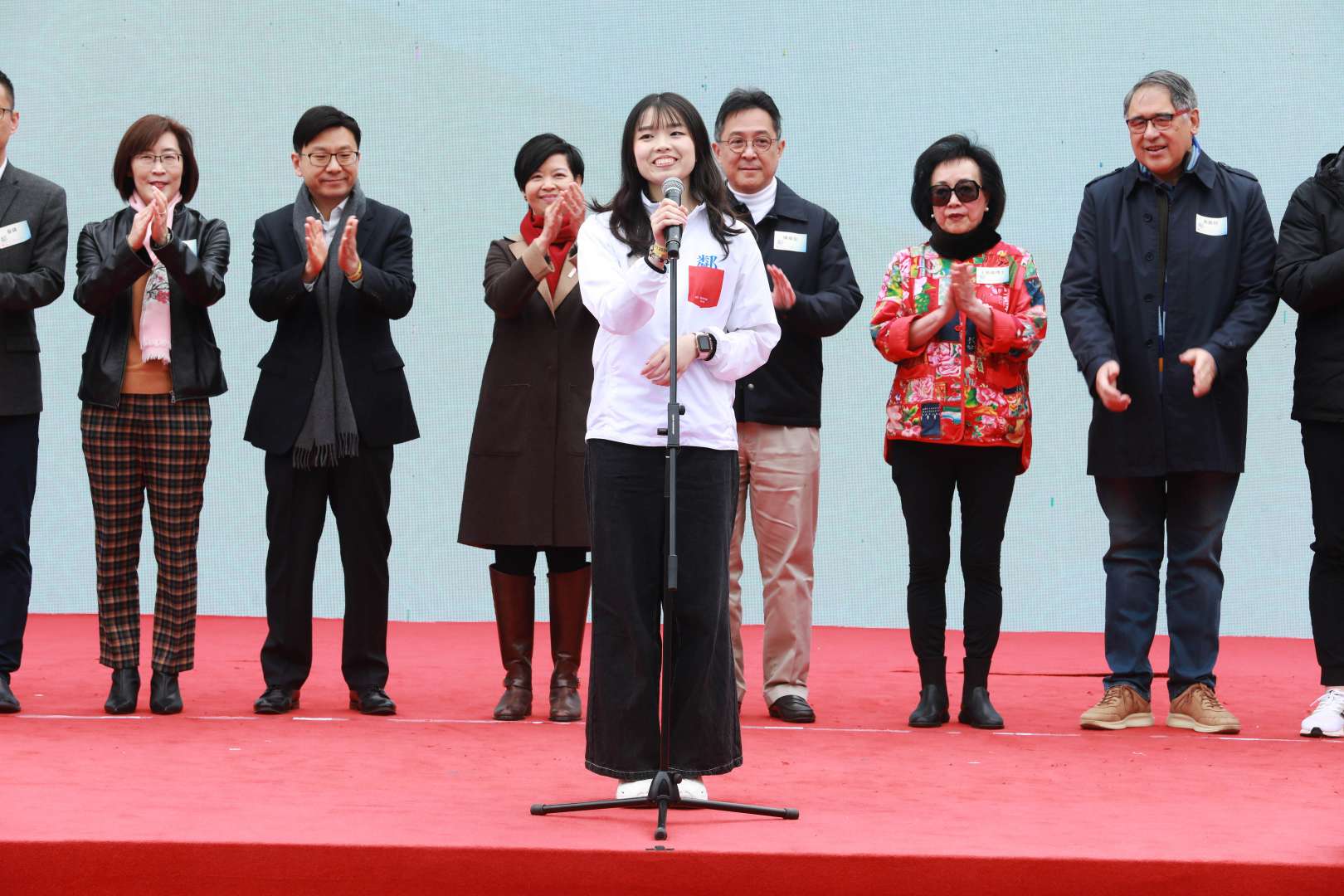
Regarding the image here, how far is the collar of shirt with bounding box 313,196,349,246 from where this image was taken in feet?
12.2

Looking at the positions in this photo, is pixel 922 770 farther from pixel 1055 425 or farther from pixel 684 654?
pixel 1055 425

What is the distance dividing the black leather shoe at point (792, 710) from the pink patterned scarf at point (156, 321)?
1.68 m

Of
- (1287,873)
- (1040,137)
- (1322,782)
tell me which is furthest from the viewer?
(1040,137)

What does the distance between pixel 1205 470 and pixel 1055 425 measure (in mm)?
1987

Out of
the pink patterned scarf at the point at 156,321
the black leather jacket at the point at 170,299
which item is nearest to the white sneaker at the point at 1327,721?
the black leather jacket at the point at 170,299

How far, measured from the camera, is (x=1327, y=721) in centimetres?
338

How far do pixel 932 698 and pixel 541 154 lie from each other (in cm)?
160

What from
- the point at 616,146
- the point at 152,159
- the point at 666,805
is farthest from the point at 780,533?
the point at 616,146

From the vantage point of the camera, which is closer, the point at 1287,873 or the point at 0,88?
the point at 1287,873

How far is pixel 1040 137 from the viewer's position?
5.41 meters

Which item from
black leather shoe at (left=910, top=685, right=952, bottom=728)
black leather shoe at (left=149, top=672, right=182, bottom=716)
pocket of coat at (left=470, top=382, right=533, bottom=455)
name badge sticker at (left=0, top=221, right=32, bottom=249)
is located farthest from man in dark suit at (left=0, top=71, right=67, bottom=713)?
black leather shoe at (left=910, top=685, right=952, bottom=728)

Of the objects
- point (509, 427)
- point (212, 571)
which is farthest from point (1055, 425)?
point (212, 571)

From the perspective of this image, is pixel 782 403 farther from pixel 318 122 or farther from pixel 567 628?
pixel 318 122

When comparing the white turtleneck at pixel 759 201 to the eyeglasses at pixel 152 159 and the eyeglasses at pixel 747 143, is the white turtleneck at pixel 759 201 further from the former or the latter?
the eyeglasses at pixel 152 159
